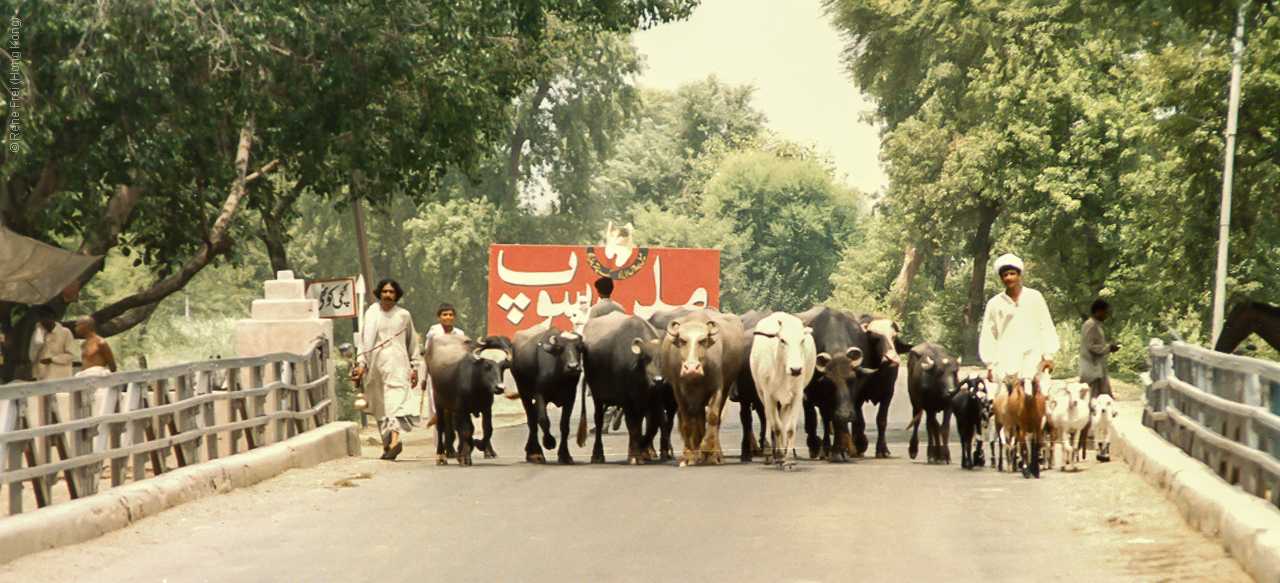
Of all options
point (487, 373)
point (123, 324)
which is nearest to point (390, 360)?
point (487, 373)

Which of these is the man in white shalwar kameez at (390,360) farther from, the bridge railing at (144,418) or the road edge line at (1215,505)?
the road edge line at (1215,505)

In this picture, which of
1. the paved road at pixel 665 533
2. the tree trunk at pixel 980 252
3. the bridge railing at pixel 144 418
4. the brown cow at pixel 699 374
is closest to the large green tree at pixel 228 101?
the bridge railing at pixel 144 418

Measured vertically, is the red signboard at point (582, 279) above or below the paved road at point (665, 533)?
above

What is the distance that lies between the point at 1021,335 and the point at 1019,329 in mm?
59

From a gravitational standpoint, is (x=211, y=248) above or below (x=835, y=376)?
above

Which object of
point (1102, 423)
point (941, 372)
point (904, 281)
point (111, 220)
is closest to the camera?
point (1102, 423)

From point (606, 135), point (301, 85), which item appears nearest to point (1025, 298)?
point (301, 85)

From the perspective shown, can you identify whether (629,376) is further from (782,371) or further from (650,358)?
(782,371)

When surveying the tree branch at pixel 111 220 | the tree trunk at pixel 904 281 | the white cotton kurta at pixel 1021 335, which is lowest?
the tree trunk at pixel 904 281

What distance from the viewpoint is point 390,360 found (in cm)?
1720

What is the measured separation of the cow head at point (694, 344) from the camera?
15.6 m

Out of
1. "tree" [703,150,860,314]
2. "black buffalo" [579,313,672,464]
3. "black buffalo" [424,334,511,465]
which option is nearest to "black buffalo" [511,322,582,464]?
"black buffalo" [579,313,672,464]

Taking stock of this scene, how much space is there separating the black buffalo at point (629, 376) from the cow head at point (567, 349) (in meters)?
0.28

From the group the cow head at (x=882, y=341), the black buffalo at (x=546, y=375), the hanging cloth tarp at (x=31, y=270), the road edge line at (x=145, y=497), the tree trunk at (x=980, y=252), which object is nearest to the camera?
the road edge line at (x=145, y=497)
